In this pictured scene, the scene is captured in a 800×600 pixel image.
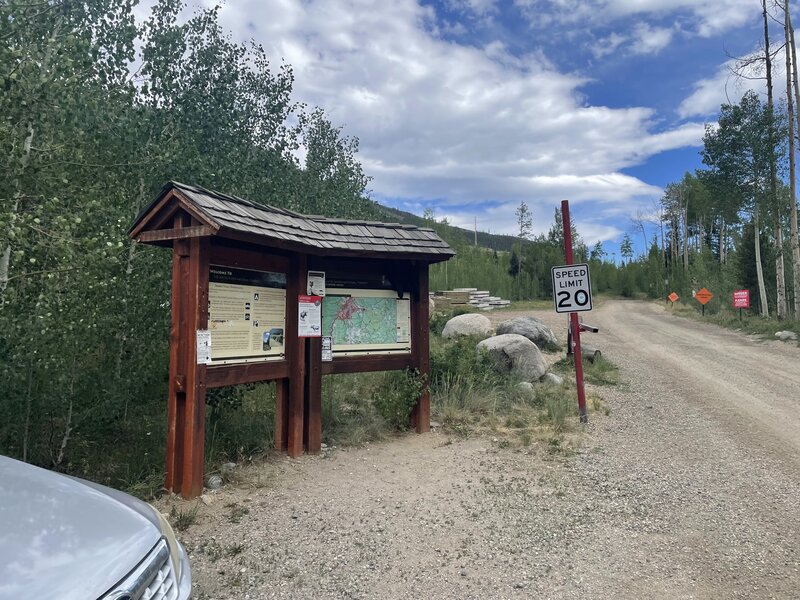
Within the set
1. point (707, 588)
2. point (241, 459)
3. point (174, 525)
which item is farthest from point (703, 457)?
point (174, 525)

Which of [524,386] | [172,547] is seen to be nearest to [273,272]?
[172,547]

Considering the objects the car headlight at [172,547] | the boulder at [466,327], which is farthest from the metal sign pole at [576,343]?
the boulder at [466,327]

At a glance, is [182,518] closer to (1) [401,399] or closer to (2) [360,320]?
(2) [360,320]

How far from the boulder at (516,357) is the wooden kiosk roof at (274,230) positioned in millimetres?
4166

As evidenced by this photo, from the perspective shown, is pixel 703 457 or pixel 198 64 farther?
pixel 198 64

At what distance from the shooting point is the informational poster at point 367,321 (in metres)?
6.58

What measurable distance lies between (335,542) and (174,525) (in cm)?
132

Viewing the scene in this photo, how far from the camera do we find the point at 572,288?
8.02 metres

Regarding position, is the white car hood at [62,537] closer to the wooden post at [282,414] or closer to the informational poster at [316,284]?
the wooden post at [282,414]

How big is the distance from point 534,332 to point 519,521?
11.8 metres

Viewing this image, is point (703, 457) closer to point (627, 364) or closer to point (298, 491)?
point (298, 491)

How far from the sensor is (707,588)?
11.3ft

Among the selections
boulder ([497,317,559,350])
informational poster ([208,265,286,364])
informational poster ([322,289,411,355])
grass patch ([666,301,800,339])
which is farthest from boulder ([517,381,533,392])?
grass patch ([666,301,800,339])

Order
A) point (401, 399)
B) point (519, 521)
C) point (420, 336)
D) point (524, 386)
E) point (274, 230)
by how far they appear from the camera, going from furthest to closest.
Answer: point (524, 386), point (420, 336), point (401, 399), point (274, 230), point (519, 521)
